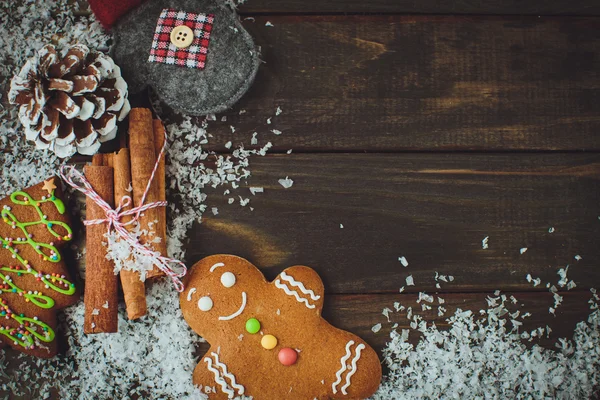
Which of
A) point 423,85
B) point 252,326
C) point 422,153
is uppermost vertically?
A: point 423,85

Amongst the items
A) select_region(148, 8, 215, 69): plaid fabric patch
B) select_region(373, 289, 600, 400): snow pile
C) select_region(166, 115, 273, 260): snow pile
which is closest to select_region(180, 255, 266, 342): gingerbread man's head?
select_region(166, 115, 273, 260): snow pile

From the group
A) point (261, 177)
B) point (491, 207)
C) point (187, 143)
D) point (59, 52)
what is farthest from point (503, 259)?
point (59, 52)

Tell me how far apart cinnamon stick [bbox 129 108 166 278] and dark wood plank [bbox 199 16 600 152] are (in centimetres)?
15

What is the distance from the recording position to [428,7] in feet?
3.51

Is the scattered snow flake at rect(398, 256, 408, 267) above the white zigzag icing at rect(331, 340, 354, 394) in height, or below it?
above

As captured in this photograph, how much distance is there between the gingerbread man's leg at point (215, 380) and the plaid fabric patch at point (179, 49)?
0.60 m

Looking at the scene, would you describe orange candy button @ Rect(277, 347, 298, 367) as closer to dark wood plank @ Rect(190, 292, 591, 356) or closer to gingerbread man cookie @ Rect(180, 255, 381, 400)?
gingerbread man cookie @ Rect(180, 255, 381, 400)

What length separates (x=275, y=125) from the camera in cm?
105

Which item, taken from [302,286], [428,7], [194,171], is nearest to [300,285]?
[302,286]

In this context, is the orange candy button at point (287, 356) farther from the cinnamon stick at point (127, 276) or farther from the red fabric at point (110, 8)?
the red fabric at point (110, 8)

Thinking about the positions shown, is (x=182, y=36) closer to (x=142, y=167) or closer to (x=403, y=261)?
(x=142, y=167)

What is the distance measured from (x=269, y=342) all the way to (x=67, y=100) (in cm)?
60

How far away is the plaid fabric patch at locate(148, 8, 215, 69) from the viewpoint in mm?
1004

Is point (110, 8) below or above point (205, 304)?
above
